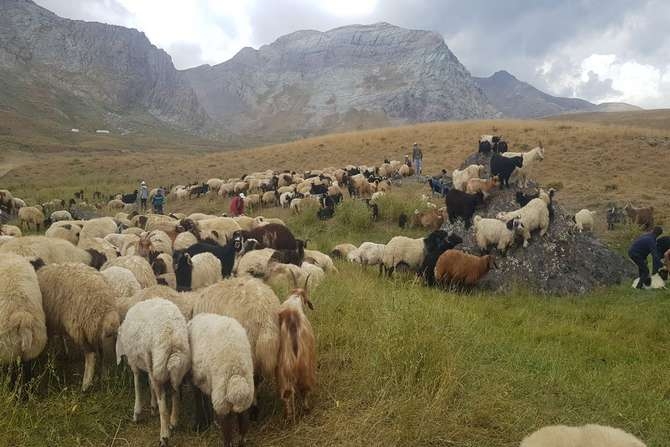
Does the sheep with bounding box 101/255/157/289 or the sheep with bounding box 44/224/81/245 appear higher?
the sheep with bounding box 101/255/157/289

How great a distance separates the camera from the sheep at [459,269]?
33.2 feet

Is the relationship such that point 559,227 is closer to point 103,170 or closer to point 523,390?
point 523,390

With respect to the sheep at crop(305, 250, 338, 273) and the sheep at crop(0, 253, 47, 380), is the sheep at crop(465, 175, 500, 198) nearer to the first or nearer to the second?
the sheep at crop(305, 250, 338, 273)

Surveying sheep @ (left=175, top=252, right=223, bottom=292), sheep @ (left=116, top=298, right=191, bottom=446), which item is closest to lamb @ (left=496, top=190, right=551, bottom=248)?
sheep @ (left=175, top=252, right=223, bottom=292)

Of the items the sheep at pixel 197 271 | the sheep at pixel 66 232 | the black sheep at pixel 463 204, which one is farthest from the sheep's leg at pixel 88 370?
the black sheep at pixel 463 204

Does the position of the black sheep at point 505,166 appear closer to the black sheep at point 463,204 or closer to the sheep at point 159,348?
the black sheep at point 463,204

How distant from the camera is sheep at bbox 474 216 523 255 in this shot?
10994mm

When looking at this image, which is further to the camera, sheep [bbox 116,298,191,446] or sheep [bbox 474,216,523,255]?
sheep [bbox 474,216,523,255]

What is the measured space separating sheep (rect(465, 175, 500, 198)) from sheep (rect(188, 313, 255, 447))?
10.7 metres

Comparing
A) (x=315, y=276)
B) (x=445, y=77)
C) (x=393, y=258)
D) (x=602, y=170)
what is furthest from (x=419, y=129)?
(x=445, y=77)

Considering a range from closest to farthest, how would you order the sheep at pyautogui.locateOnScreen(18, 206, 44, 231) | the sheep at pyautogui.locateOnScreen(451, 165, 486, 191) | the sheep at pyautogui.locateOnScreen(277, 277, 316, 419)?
the sheep at pyautogui.locateOnScreen(277, 277, 316, 419), the sheep at pyautogui.locateOnScreen(451, 165, 486, 191), the sheep at pyautogui.locateOnScreen(18, 206, 44, 231)

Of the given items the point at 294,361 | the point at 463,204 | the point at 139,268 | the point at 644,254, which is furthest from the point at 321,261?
the point at 644,254

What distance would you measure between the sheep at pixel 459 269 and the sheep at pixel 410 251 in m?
0.71

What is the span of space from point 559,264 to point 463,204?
2.93 meters
